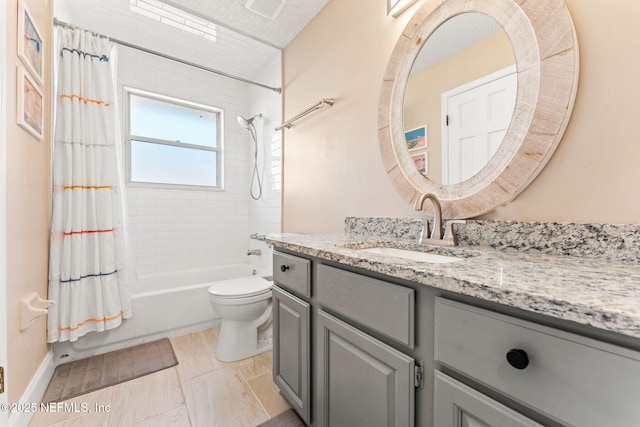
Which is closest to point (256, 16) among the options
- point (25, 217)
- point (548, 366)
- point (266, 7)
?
point (266, 7)

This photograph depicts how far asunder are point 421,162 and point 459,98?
0.30 m

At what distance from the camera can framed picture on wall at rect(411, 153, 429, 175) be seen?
1.27 m

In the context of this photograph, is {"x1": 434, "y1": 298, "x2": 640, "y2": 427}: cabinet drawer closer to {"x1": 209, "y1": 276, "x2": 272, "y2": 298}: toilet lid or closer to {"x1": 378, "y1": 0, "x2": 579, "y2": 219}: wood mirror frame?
{"x1": 378, "y1": 0, "x2": 579, "y2": 219}: wood mirror frame

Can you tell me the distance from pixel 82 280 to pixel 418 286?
2067 mm

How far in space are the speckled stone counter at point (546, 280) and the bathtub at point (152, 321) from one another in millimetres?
1733

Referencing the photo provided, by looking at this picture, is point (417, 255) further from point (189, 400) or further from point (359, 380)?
point (189, 400)

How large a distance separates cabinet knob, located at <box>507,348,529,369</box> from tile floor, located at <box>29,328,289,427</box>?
1.26m

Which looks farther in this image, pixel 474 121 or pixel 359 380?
pixel 474 121

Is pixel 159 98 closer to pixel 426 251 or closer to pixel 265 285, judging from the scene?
pixel 265 285

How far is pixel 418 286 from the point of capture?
70cm

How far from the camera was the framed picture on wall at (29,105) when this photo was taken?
3.85ft

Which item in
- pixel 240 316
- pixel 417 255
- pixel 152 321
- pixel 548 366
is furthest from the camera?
Result: pixel 152 321

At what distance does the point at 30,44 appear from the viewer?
4.25 ft

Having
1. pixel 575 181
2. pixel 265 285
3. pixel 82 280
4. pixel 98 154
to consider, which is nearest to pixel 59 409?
pixel 82 280
